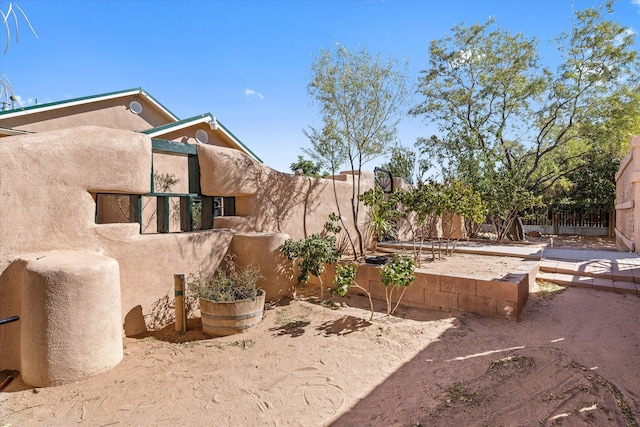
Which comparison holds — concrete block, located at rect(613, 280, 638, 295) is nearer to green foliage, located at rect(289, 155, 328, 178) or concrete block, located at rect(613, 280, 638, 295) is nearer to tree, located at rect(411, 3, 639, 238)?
tree, located at rect(411, 3, 639, 238)

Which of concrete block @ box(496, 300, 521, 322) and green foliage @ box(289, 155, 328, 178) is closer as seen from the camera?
concrete block @ box(496, 300, 521, 322)

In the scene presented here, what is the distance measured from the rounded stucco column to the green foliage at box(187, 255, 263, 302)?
4.87 feet

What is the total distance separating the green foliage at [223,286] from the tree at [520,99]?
9110 millimetres

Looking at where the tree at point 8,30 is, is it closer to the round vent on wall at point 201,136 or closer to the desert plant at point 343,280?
the desert plant at point 343,280

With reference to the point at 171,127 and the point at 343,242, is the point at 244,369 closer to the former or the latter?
the point at 343,242

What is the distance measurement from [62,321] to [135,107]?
10650mm

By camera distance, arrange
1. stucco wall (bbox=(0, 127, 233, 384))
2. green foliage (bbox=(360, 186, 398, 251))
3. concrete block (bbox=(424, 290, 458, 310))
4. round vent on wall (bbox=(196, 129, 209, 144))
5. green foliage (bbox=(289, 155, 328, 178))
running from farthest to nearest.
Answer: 1. green foliage (bbox=(289, 155, 328, 178))
2. round vent on wall (bbox=(196, 129, 209, 144))
3. green foliage (bbox=(360, 186, 398, 251))
4. concrete block (bbox=(424, 290, 458, 310))
5. stucco wall (bbox=(0, 127, 233, 384))

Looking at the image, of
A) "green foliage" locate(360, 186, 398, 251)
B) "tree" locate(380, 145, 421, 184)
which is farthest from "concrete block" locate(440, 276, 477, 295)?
"tree" locate(380, 145, 421, 184)

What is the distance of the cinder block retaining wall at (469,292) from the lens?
16.0ft

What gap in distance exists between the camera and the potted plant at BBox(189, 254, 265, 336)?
4.41 meters

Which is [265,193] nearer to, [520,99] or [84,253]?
[84,253]

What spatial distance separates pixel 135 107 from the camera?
37.6 feet

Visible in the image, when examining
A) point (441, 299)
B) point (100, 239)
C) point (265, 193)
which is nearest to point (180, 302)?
point (100, 239)

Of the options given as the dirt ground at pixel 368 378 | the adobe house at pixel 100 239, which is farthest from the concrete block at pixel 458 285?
the adobe house at pixel 100 239
